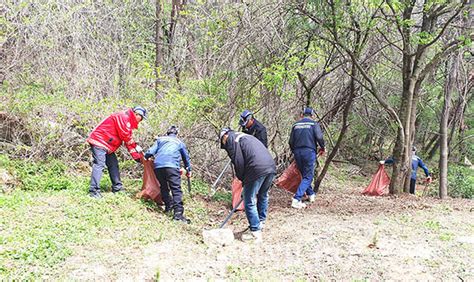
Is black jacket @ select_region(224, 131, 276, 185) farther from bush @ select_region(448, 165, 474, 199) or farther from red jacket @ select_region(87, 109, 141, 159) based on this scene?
bush @ select_region(448, 165, 474, 199)

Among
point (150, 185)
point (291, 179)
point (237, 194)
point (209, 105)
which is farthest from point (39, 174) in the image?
point (291, 179)

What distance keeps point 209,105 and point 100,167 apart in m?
2.38

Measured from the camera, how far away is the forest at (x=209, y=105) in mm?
4180

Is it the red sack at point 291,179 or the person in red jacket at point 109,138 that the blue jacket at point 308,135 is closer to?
the red sack at point 291,179

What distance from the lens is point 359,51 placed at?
6.54m

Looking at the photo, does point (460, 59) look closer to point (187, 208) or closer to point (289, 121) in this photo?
point (289, 121)

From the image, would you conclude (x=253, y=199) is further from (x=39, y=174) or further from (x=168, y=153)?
(x=39, y=174)

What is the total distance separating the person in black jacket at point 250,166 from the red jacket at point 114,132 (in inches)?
69.5

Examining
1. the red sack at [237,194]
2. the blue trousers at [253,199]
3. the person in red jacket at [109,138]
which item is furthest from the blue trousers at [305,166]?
the person in red jacket at [109,138]

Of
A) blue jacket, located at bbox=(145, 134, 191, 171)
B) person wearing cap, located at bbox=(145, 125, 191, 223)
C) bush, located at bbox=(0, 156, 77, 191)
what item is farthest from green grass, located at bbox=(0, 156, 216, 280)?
blue jacket, located at bbox=(145, 134, 191, 171)

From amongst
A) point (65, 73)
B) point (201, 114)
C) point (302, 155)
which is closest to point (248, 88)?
point (201, 114)

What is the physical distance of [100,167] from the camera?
586 centimetres

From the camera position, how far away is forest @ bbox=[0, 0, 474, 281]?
165 inches

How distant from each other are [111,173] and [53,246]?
88.5 inches
